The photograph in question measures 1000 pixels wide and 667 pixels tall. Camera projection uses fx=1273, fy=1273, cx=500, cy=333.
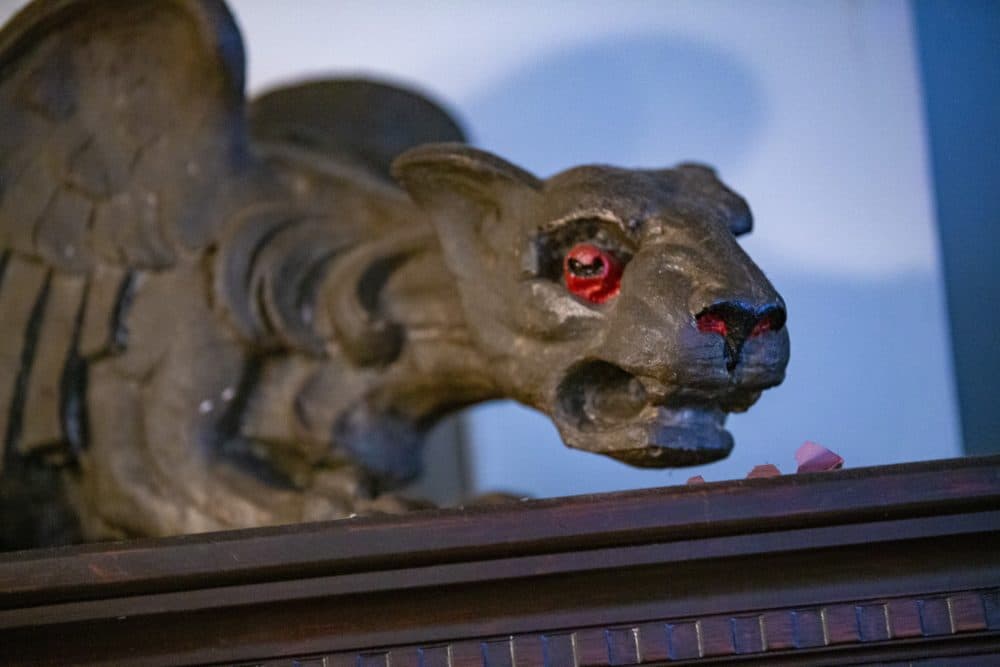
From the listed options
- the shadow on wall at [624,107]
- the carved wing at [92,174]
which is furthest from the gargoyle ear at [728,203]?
the shadow on wall at [624,107]

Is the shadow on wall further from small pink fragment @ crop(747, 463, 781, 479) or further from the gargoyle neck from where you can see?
small pink fragment @ crop(747, 463, 781, 479)

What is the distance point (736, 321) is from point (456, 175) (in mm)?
226

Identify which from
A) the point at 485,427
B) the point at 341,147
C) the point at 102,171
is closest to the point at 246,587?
the point at 102,171

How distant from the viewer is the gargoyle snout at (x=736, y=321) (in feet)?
2.23

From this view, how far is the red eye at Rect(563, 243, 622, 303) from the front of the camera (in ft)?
2.45

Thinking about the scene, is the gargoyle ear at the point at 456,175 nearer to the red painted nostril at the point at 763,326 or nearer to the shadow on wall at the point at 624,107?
the red painted nostril at the point at 763,326

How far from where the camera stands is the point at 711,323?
688 mm

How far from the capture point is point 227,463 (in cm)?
90

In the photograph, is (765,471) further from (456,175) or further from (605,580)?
(456,175)

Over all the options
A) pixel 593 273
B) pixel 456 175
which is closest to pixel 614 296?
pixel 593 273

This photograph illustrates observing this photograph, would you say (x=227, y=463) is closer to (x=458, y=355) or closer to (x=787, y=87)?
(x=458, y=355)

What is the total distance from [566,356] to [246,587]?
0.25 meters

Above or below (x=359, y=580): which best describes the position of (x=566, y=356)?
above

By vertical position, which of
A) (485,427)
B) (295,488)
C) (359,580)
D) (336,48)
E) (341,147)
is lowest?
(359,580)
